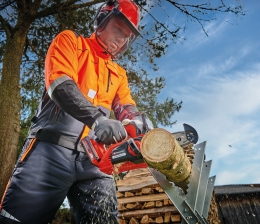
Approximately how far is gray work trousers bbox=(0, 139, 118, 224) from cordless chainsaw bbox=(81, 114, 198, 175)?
184 mm

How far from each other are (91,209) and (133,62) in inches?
210

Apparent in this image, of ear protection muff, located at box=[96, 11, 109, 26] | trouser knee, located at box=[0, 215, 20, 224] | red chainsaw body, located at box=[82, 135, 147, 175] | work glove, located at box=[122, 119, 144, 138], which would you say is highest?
ear protection muff, located at box=[96, 11, 109, 26]

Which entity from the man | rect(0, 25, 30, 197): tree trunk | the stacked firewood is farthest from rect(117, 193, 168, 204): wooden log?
the man

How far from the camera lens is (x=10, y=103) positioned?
4816 mm

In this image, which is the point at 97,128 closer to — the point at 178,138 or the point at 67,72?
the point at 67,72

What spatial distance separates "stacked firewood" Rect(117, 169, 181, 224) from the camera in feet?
15.0

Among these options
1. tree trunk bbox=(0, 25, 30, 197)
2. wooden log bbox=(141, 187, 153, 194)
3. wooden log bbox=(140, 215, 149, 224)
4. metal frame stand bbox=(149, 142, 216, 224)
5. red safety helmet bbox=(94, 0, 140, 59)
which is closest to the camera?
metal frame stand bbox=(149, 142, 216, 224)

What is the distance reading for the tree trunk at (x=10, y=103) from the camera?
4395 millimetres

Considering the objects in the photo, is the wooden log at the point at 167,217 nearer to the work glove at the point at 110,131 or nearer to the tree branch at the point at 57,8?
the work glove at the point at 110,131

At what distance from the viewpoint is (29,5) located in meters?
5.49

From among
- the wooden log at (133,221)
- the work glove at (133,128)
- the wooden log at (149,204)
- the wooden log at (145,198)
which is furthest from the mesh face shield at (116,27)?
the wooden log at (133,221)

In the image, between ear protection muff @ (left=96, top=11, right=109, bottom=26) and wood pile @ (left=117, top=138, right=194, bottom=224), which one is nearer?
ear protection muff @ (left=96, top=11, right=109, bottom=26)

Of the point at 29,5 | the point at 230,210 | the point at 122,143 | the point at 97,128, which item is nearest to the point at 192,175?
the point at 122,143

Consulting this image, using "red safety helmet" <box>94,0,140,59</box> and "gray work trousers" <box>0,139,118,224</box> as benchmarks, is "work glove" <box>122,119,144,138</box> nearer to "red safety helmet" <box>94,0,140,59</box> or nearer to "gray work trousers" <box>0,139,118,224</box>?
"gray work trousers" <box>0,139,118,224</box>
